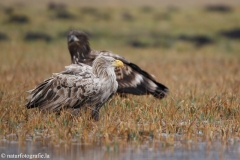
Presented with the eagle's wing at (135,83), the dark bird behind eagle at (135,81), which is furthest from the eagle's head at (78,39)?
the eagle's wing at (135,83)

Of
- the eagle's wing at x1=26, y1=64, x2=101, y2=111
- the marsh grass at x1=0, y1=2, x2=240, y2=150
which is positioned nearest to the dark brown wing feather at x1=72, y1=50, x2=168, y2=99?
the marsh grass at x1=0, y1=2, x2=240, y2=150

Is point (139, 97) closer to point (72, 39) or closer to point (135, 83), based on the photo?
point (135, 83)

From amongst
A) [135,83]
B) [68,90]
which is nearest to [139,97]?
[135,83]

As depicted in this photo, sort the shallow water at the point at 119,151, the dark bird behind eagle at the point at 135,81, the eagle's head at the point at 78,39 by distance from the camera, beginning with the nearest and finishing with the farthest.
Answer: the shallow water at the point at 119,151 → the dark bird behind eagle at the point at 135,81 → the eagle's head at the point at 78,39

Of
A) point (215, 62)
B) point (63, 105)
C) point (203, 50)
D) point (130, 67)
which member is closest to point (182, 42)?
point (203, 50)

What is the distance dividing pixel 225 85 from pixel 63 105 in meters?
4.96

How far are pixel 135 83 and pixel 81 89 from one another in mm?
2154

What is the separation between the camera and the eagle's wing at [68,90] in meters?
8.23

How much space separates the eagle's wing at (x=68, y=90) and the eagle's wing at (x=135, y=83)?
1635mm

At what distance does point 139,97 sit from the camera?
10.4 meters

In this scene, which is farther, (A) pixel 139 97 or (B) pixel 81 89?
(A) pixel 139 97

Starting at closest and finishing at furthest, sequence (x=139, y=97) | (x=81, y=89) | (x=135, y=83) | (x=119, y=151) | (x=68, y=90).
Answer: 1. (x=119, y=151)
2. (x=81, y=89)
3. (x=68, y=90)
4. (x=135, y=83)
5. (x=139, y=97)

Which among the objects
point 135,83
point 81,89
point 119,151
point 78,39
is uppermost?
point 78,39

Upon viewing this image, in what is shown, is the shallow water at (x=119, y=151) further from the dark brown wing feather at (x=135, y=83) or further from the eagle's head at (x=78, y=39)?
the eagle's head at (x=78, y=39)
